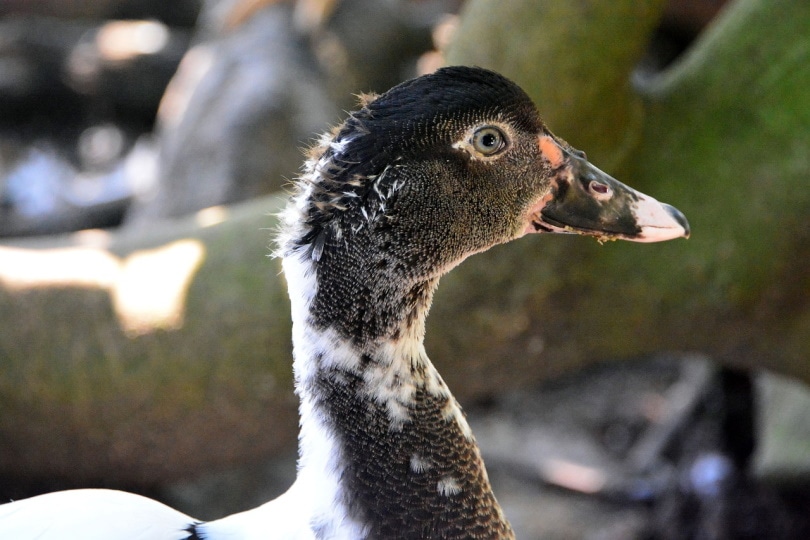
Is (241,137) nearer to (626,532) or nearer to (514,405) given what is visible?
(514,405)

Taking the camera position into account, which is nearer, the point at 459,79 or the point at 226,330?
the point at 459,79

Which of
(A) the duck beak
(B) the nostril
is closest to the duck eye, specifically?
(A) the duck beak

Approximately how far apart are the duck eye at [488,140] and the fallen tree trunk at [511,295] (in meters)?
1.23

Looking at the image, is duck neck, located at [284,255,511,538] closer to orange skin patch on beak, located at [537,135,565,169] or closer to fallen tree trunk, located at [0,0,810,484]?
orange skin patch on beak, located at [537,135,565,169]

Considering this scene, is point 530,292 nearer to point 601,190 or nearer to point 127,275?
point 601,190

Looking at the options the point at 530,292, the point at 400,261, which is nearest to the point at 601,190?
the point at 400,261

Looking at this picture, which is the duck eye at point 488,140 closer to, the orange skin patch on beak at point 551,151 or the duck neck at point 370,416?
the orange skin patch on beak at point 551,151

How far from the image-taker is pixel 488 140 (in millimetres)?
1765

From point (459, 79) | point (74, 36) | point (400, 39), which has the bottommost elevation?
point (459, 79)

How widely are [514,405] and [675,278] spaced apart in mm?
2192

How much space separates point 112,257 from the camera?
322 cm

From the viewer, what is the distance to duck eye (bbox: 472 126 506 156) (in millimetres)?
1738

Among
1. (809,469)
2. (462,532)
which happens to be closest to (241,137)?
(809,469)

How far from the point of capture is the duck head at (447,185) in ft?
5.49
